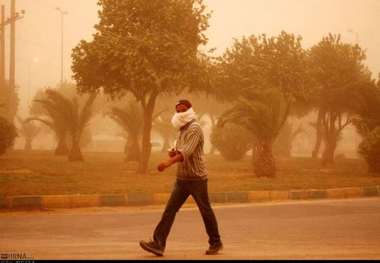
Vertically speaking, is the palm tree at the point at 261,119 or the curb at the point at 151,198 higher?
the palm tree at the point at 261,119

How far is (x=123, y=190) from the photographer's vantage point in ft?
50.8

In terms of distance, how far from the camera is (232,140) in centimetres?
3603

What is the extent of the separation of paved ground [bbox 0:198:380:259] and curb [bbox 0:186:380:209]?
61 cm

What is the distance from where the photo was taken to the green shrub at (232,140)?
3553cm

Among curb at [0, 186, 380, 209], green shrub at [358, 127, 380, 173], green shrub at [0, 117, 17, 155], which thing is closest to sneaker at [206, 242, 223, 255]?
curb at [0, 186, 380, 209]

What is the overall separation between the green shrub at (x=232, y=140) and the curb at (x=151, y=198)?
62.5 ft

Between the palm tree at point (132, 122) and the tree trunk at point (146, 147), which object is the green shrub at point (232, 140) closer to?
the palm tree at point (132, 122)

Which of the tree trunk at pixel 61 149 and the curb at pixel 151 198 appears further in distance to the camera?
the tree trunk at pixel 61 149

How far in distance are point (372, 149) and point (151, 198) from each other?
11.5m

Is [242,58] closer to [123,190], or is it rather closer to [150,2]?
[150,2]

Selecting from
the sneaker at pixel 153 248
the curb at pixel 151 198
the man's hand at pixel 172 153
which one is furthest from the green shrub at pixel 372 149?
the sneaker at pixel 153 248

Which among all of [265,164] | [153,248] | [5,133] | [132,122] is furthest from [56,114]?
[153,248]

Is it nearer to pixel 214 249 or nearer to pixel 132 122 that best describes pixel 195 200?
pixel 214 249

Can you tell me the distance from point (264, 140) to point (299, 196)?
229 inches
